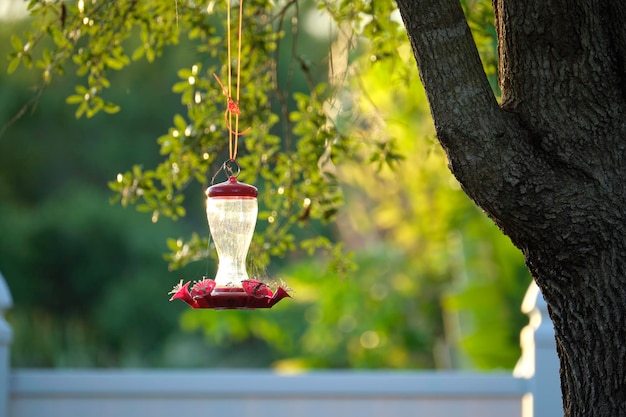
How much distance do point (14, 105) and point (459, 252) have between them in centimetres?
940

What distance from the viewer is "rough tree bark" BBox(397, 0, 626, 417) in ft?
7.48

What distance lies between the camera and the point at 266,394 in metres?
4.78

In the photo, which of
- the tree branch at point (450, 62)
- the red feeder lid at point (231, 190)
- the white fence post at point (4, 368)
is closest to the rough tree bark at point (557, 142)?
the tree branch at point (450, 62)

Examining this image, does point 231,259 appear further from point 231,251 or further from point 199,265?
point 199,265

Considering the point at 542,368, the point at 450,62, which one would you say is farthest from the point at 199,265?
the point at 450,62

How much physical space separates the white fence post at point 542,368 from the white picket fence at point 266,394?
0.09ft

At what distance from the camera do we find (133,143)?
15.9 meters

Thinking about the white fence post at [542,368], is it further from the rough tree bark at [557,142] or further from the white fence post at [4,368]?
the white fence post at [4,368]

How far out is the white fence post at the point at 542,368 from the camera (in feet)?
15.1

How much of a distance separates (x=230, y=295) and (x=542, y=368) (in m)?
2.83

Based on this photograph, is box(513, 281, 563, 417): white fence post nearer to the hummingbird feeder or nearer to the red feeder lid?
the hummingbird feeder

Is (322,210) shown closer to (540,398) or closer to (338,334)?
(540,398)

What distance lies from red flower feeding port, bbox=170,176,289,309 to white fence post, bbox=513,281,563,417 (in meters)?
2.40

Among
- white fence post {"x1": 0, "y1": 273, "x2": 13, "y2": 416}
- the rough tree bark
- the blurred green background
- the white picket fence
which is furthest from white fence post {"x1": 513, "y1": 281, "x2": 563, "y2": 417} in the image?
the blurred green background
